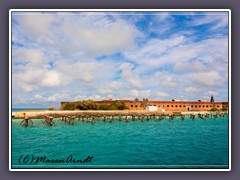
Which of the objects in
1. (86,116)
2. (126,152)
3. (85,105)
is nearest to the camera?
(126,152)

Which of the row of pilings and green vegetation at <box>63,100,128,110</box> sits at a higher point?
→ green vegetation at <box>63,100,128,110</box>

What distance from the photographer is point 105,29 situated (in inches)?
240

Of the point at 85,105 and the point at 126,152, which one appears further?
the point at 85,105

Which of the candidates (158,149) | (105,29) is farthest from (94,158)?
(105,29)

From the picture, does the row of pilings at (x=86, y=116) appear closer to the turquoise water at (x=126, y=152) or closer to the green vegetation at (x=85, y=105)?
the green vegetation at (x=85, y=105)

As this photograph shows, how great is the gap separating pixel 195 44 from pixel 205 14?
813 millimetres

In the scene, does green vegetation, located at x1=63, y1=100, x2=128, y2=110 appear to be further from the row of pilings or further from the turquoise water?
the turquoise water

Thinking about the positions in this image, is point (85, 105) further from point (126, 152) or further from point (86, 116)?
point (86, 116)

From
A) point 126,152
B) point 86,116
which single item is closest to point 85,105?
point 126,152

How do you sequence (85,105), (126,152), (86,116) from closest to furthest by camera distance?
(126,152) → (85,105) → (86,116)

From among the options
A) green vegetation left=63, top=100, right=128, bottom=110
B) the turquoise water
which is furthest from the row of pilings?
the turquoise water

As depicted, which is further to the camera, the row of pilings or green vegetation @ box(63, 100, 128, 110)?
the row of pilings

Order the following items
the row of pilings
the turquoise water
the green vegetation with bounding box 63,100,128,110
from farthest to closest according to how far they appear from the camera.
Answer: the row of pilings
the green vegetation with bounding box 63,100,128,110
the turquoise water
